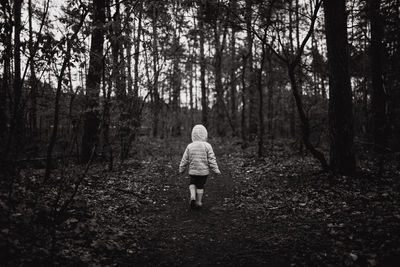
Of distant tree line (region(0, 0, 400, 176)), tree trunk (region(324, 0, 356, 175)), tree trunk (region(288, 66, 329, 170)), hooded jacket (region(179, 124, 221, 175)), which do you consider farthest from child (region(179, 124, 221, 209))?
tree trunk (region(324, 0, 356, 175))

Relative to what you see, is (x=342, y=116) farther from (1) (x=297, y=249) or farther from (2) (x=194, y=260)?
(2) (x=194, y=260)

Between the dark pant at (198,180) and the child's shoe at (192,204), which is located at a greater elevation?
the dark pant at (198,180)

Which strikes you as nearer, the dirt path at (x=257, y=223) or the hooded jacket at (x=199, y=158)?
the dirt path at (x=257, y=223)

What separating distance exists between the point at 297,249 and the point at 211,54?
24859 millimetres

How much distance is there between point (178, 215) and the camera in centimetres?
680

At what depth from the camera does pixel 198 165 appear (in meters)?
7.05

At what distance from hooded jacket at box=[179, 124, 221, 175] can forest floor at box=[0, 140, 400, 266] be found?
1.01 m

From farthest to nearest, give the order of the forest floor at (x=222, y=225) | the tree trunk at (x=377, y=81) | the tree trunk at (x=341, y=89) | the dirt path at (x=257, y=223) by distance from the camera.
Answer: the tree trunk at (x=377, y=81) < the tree trunk at (x=341, y=89) < the dirt path at (x=257, y=223) < the forest floor at (x=222, y=225)

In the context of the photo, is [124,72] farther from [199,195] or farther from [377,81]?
[377,81]

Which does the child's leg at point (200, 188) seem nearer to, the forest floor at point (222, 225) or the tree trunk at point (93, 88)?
the forest floor at point (222, 225)

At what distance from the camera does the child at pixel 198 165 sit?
7055 mm

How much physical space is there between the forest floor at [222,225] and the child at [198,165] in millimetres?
417

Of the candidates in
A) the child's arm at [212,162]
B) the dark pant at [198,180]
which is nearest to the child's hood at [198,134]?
the child's arm at [212,162]

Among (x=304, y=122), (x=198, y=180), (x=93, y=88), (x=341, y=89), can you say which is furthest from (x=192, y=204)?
(x=341, y=89)
